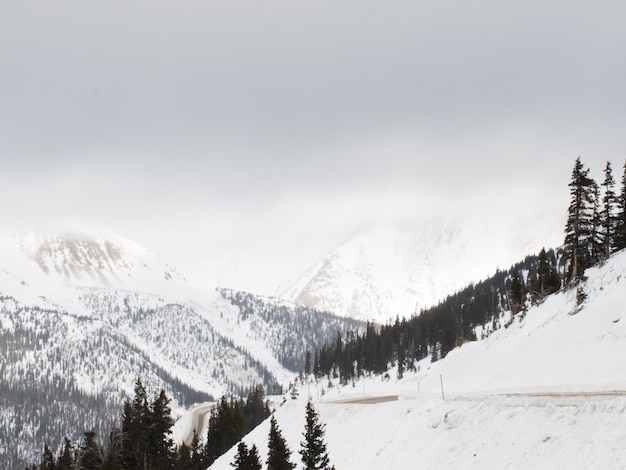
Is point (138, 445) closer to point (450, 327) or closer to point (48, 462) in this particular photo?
point (48, 462)

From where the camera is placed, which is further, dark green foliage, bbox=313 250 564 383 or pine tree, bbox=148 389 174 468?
dark green foliage, bbox=313 250 564 383

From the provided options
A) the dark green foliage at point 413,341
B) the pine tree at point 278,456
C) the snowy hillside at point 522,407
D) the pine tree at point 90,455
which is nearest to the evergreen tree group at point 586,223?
the snowy hillside at point 522,407

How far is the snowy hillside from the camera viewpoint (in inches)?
925

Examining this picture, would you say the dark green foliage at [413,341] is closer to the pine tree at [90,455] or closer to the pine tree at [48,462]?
the pine tree at [48,462]

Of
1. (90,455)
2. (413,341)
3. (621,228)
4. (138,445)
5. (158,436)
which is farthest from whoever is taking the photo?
(413,341)

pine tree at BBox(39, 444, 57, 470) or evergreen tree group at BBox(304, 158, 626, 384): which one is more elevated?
evergreen tree group at BBox(304, 158, 626, 384)

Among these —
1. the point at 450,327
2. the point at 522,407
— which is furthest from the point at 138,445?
the point at 450,327

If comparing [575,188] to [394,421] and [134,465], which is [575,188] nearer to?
[394,421]

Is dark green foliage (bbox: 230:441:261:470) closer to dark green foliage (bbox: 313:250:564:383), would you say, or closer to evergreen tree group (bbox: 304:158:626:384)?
evergreen tree group (bbox: 304:158:626:384)

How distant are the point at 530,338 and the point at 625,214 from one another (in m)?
26.1

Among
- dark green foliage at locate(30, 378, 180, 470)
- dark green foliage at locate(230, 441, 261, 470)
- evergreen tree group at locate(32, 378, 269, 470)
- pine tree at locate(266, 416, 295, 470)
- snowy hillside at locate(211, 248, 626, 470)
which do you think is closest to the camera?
snowy hillside at locate(211, 248, 626, 470)

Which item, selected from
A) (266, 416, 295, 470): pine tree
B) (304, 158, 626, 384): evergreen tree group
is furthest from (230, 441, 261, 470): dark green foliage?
(304, 158, 626, 384): evergreen tree group

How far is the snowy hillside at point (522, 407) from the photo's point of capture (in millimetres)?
23500

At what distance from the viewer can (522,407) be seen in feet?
93.5
